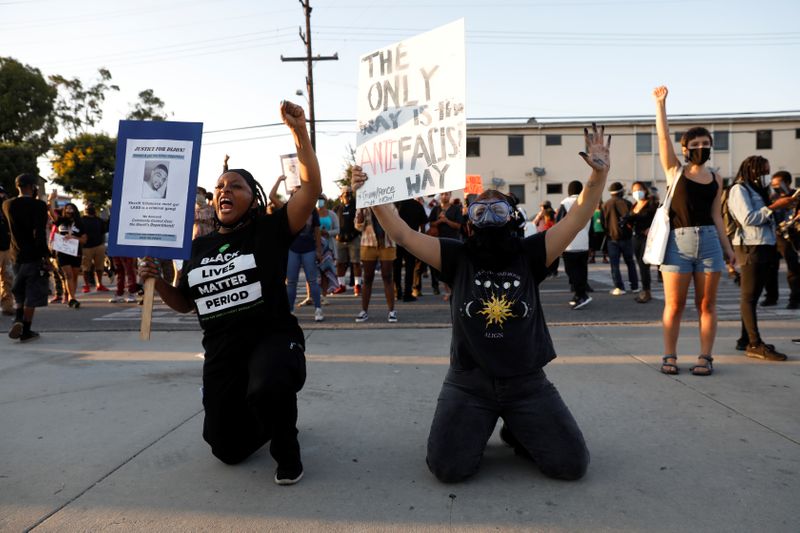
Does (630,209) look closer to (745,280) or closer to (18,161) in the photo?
(745,280)

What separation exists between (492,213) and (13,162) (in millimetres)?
41731

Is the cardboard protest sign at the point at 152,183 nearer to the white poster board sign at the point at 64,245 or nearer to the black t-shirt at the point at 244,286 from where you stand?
the black t-shirt at the point at 244,286

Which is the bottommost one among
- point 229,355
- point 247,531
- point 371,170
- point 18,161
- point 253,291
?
point 247,531

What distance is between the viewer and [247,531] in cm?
252

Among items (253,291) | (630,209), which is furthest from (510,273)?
(630,209)

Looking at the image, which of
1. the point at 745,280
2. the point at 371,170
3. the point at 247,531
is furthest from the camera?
the point at 745,280

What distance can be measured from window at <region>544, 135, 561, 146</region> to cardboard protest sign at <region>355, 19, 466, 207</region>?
41.5 metres

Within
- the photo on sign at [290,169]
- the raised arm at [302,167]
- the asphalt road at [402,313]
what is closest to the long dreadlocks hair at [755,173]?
the asphalt road at [402,313]

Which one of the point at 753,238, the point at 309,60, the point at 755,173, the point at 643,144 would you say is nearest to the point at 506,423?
the point at 753,238

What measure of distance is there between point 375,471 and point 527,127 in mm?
42372

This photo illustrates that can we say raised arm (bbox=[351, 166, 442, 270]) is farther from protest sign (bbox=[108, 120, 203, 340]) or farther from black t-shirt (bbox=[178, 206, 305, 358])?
protest sign (bbox=[108, 120, 203, 340])

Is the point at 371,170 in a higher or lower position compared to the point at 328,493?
higher

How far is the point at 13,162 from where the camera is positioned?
37062mm

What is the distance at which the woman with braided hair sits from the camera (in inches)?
211
